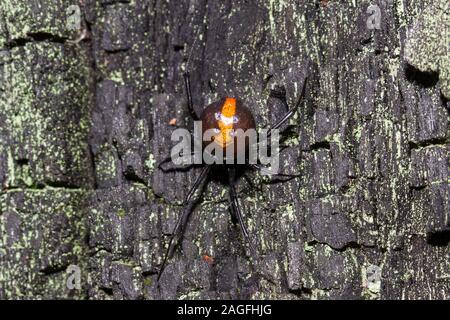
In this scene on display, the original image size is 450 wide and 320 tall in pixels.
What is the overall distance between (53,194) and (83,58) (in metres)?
0.74

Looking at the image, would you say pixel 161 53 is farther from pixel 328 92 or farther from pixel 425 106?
pixel 425 106

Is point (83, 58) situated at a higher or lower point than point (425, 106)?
higher

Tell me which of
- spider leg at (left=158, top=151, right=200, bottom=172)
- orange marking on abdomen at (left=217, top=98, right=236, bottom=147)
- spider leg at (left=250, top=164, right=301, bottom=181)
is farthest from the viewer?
spider leg at (left=158, top=151, right=200, bottom=172)

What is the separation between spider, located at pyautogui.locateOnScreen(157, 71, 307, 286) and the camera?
117 inches

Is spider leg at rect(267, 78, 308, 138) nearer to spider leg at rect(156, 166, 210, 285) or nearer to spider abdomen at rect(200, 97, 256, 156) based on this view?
spider abdomen at rect(200, 97, 256, 156)

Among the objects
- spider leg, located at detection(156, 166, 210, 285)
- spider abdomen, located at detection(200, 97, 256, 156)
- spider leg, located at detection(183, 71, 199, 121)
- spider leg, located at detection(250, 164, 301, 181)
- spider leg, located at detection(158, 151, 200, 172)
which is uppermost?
spider leg, located at detection(183, 71, 199, 121)

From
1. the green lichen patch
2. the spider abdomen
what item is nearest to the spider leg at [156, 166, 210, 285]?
the spider abdomen

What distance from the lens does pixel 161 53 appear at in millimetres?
3264

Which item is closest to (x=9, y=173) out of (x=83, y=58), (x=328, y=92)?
(x=83, y=58)

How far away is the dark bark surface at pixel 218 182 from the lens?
275 cm

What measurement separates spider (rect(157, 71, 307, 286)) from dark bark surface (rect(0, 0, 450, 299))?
40mm

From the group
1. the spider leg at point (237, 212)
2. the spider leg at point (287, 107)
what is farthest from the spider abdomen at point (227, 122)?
the spider leg at point (237, 212)

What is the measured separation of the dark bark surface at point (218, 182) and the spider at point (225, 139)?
0.13ft

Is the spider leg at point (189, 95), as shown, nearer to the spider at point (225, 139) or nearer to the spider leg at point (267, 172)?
the spider at point (225, 139)
